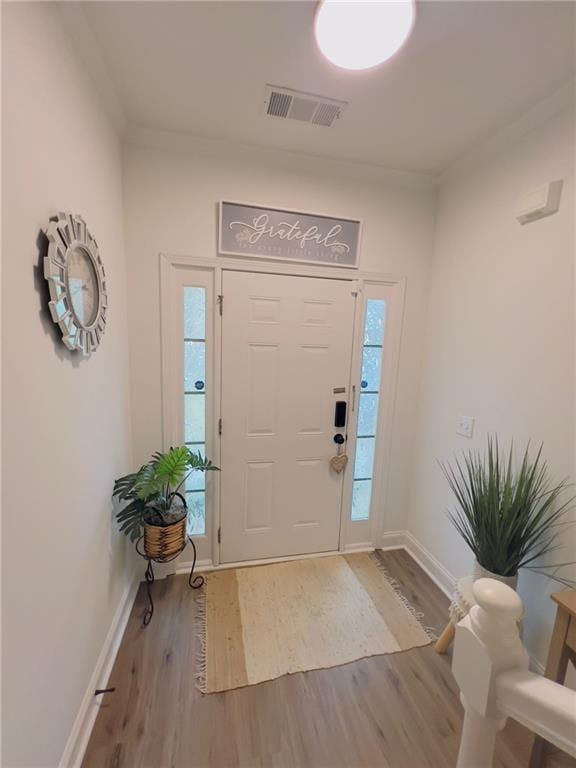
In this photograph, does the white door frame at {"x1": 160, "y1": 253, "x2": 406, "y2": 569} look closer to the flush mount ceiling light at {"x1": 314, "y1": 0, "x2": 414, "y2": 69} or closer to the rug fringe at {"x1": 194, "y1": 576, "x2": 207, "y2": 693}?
the rug fringe at {"x1": 194, "y1": 576, "x2": 207, "y2": 693}

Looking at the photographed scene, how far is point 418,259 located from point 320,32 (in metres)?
1.45

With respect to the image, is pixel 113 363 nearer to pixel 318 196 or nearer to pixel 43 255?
pixel 43 255

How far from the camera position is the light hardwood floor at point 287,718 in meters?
1.24

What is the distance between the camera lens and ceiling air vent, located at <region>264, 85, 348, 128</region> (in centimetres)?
155

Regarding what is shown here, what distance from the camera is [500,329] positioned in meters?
1.79

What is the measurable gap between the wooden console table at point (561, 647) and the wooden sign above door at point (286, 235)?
1.95 meters

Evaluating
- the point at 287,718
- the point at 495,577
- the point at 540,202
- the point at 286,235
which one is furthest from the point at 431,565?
the point at 286,235

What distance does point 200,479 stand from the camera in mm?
2197

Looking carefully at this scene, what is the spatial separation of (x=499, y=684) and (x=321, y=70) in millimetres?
1983

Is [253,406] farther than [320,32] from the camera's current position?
Yes

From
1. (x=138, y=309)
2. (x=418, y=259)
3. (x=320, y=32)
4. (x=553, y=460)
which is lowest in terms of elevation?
(x=553, y=460)

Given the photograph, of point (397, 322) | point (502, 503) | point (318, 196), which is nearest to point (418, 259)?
point (397, 322)

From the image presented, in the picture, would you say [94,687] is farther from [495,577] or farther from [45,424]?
[495,577]

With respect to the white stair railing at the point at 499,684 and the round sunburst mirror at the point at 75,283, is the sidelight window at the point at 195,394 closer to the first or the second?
the round sunburst mirror at the point at 75,283
